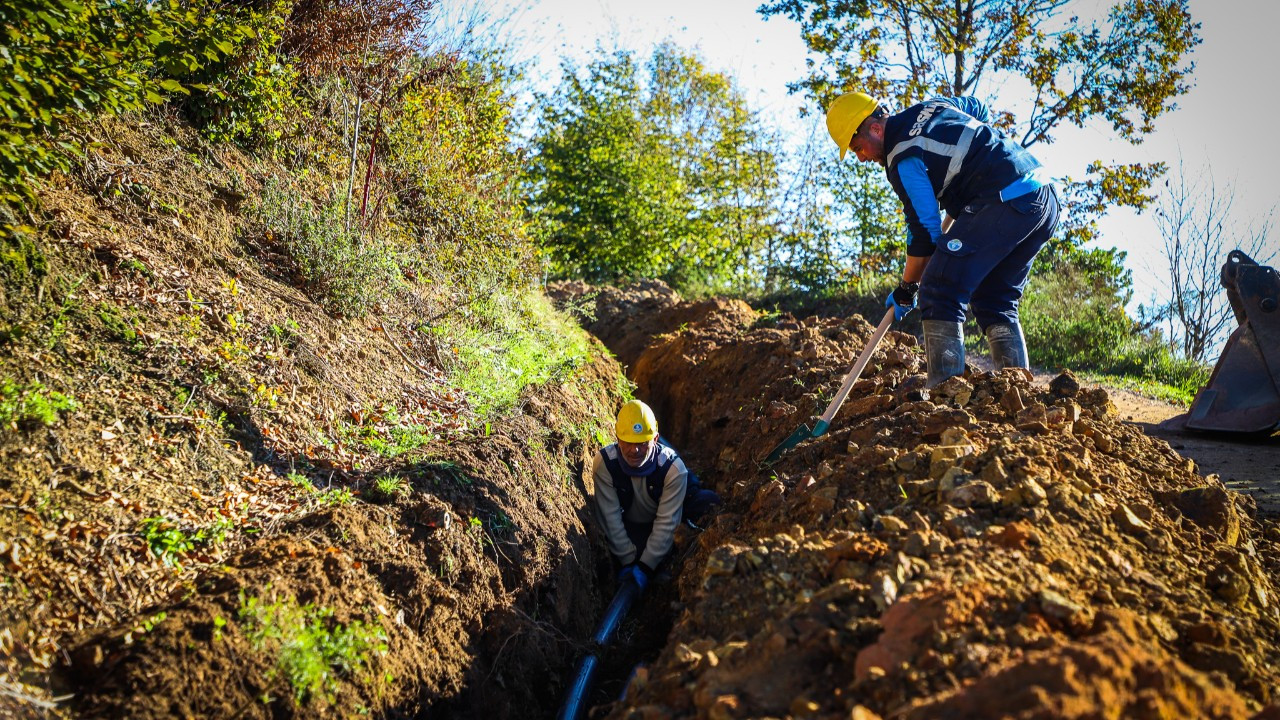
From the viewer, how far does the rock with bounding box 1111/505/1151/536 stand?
320 cm

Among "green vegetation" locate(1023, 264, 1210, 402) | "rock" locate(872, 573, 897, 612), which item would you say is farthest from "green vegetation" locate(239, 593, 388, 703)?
"green vegetation" locate(1023, 264, 1210, 402)

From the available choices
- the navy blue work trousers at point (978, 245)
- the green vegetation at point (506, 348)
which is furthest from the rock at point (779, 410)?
the green vegetation at point (506, 348)

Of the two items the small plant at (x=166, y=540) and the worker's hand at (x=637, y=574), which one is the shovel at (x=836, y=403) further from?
the small plant at (x=166, y=540)

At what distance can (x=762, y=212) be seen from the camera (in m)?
17.2

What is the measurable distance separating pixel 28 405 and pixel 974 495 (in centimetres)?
393

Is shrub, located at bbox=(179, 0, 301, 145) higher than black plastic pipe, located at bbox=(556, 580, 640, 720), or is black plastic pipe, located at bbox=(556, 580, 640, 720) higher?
shrub, located at bbox=(179, 0, 301, 145)

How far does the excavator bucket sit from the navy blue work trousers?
2579mm

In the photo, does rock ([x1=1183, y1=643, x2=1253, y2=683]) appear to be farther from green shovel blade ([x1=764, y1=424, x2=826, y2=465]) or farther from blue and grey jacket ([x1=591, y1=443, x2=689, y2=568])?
blue and grey jacket ([x1=591, y1=443, x2=689, y2=568])

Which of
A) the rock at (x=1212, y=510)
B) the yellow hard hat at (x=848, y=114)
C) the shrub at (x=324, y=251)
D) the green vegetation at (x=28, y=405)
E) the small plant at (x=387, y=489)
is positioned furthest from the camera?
the shrub at (x=324, y=251)

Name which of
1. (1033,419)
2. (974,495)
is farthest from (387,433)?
(1033,419)

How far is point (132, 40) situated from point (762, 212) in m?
14.2

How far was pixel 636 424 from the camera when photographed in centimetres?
555

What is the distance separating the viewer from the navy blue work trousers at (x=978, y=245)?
477 centimetres

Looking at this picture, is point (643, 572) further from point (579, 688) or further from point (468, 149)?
point (468, 149)
